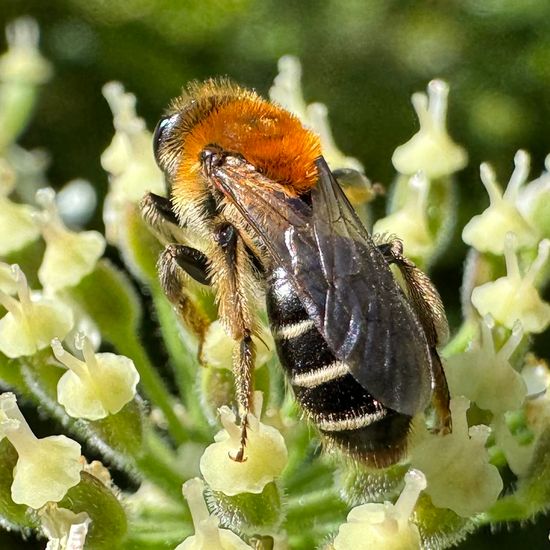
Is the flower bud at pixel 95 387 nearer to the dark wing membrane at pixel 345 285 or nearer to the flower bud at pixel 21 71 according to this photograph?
the dark wing membrane at pixel 345 285

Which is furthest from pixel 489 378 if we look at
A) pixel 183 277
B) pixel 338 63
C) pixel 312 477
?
pixel 338 63

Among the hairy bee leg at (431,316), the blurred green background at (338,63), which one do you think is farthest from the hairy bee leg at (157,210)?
the blurred green background at (338,63)

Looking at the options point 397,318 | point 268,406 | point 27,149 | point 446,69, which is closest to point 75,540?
point 268,406

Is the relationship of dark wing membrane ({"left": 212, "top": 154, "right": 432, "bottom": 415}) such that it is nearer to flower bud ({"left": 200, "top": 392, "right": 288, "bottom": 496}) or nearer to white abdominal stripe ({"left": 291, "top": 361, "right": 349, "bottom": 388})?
white abdominal stripe ({"left": 291, "top": 361, "right": 349, "bottom": 388})

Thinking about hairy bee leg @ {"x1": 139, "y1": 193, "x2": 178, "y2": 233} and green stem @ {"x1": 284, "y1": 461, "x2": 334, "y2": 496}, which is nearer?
green stem @ {"x1": 284, "y1": 461, "x2": 334, "y2": 496}

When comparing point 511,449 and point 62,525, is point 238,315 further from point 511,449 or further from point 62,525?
point 511,449

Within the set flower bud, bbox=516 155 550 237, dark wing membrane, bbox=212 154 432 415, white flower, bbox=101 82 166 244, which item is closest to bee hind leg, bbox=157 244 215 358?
dark wing membrane, bbox=212 154 432 415

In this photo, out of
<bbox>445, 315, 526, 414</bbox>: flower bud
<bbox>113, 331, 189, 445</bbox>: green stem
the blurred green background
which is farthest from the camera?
the blurred green background

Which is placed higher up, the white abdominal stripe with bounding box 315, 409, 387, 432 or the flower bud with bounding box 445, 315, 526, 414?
the white abdominal stripe with bounding box 315, 409, 387, 432
